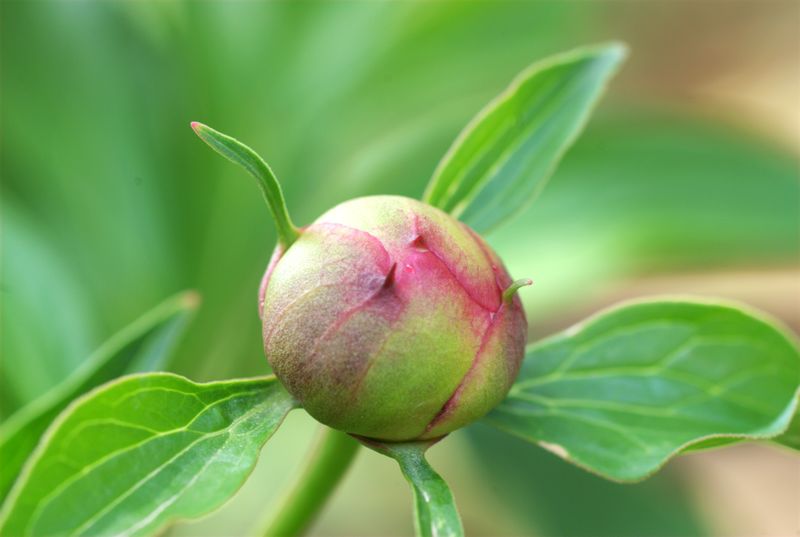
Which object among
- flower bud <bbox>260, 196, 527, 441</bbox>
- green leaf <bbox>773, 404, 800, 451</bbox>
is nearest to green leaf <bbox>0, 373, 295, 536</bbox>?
flower bud <bbox>260, 196, 527, 441</bbox>

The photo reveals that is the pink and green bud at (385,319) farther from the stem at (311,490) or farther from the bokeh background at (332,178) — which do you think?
the bokeh background at (332,178)

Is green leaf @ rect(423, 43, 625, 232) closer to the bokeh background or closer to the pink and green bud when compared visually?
the pink and green bud

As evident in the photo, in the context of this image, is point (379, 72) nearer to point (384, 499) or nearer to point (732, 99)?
point (384, 499)

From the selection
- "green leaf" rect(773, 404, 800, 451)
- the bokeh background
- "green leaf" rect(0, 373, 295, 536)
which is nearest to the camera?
"green leaf" rect(0, 373, 295, 536)

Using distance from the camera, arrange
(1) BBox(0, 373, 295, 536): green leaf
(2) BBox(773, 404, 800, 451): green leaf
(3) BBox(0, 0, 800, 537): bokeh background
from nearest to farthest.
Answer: (1) BBox(0, 373, 295, 536): green leaf < (2) BBox(773, 404, 800, 451): green leaf < (3) BBox(0, 0, 800, 537): bokeh background

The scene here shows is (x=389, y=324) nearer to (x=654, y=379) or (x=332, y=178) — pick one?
(x=654, y=379)

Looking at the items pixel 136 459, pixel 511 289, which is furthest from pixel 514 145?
pixel 136 459
